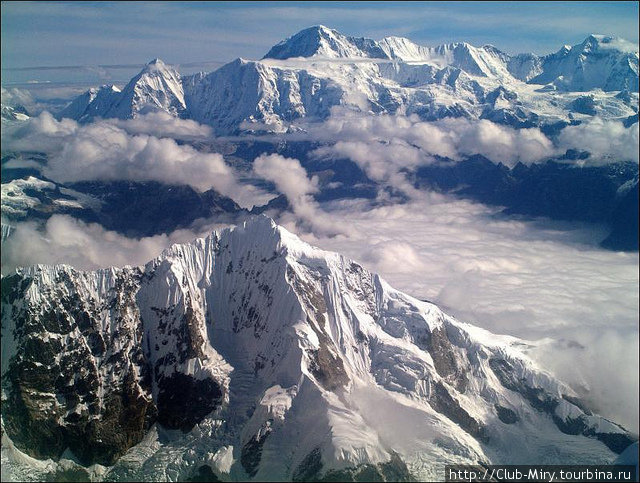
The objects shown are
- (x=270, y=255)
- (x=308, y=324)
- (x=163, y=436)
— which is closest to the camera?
(x=163, y=436)

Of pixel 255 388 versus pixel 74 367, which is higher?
pixel 74 367

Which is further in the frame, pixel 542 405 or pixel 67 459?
pixel 542 405

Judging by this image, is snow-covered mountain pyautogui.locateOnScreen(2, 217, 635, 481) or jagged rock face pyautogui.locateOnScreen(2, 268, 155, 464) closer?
snow-covered mountain pyautogui.locateOnScreen(2, 217, 635, 481)

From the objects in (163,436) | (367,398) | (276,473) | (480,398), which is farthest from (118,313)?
(480,398)

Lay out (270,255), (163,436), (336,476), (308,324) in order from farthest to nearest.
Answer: (270,255)
(308,324)
(163,436)
(336,476)

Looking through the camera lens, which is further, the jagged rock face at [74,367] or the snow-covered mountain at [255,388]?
the jagged rock face at [74,367]

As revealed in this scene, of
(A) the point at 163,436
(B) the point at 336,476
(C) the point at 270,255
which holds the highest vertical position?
(C) the point at 270,255

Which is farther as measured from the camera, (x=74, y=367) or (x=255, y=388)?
(x=255, y=388)

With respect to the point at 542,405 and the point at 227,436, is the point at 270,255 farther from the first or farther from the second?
the point at 542,405
